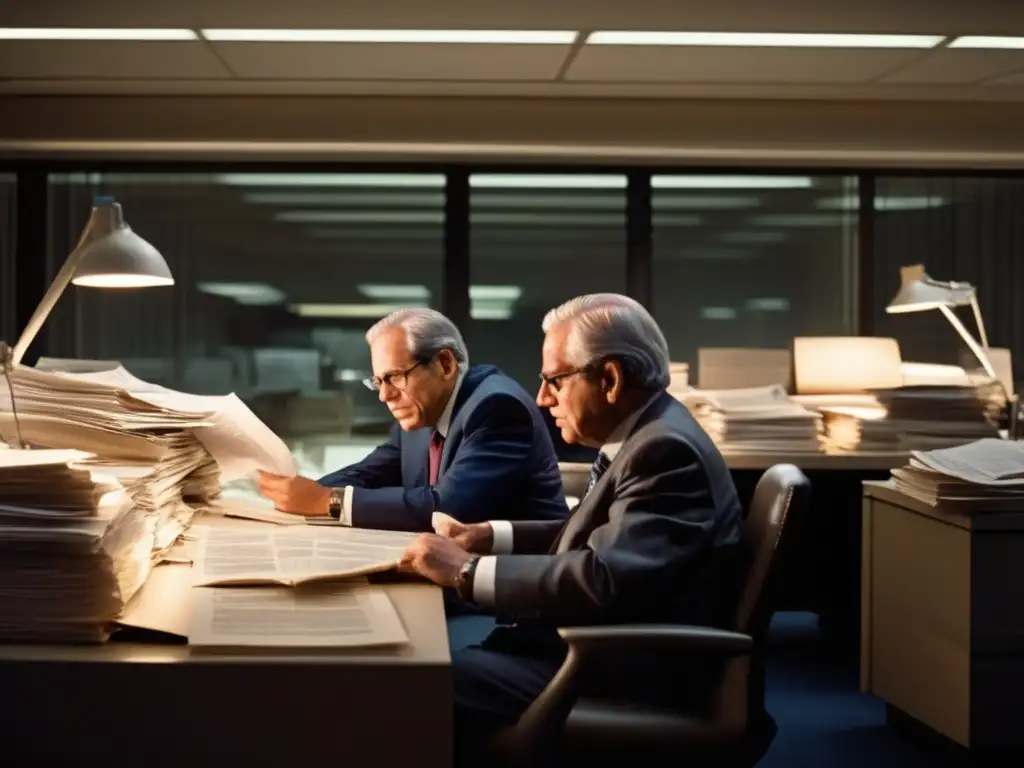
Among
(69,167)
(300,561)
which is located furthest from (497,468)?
(69,167)

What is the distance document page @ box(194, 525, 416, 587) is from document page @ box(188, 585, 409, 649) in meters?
0.03

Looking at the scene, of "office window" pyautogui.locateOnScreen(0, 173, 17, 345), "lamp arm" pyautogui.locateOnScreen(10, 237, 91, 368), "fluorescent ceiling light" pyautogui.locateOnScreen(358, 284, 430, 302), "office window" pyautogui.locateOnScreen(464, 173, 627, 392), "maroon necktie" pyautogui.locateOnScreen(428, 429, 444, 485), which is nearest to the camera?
"lamp arm" pyautogui.locateOnScreen(10, 237, 91, 368)

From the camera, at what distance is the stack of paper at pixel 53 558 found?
48.7 inches

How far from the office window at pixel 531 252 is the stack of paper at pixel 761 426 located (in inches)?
57.3

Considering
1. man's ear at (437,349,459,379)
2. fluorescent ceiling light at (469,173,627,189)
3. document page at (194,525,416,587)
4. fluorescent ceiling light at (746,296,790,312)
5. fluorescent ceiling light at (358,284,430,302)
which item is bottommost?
document page at (194,525,416,587)

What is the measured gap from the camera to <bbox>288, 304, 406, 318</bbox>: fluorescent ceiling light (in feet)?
17.9

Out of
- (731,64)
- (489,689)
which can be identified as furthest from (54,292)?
(731,64)

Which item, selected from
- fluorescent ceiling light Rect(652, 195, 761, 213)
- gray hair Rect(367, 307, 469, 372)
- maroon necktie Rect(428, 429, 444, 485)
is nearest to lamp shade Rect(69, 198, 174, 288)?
gray hair Rect(367, 307, 469, 372)

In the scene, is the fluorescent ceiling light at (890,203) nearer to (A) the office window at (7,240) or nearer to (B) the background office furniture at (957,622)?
(B) the background office furniture at (957,622)

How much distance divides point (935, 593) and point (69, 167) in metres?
4.22

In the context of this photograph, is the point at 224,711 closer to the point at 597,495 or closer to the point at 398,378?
the point at 597,495

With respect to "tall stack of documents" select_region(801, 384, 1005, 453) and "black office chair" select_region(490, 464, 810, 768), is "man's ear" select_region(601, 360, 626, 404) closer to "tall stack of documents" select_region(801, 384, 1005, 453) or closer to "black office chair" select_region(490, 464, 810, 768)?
"black office chair" select_region(490, 464, 810, 768)

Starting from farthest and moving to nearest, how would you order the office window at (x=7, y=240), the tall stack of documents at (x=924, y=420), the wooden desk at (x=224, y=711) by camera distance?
the office window at (x=7, y=240) < the tall stack of documents at (x=924, y=420) < the wooden desk at (x=224, y=711)

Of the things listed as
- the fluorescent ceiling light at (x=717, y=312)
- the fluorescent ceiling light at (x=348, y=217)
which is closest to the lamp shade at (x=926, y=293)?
the fluorescent ceiling light at (x=717, y=312)
